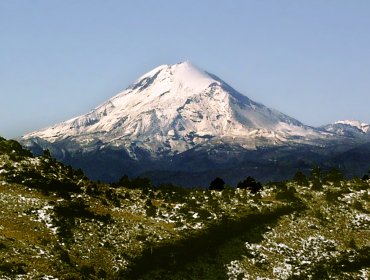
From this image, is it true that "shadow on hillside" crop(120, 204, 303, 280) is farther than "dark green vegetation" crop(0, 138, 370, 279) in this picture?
Yes

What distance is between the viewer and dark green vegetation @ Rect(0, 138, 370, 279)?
159 feet

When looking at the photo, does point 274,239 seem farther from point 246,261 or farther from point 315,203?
point 315,203

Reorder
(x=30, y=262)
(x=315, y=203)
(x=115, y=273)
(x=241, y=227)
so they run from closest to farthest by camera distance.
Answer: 1. (x=30, y=262)
2. (x=115, y=273)
3. (x=241, y=227)
4. (x=315, y=203)

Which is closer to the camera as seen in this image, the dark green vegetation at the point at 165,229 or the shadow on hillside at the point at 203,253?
the dark green vegetation at the point at 165,229

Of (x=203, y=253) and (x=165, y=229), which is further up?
(x=165, y=229)

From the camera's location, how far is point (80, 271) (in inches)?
1800

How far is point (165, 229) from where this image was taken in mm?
59688

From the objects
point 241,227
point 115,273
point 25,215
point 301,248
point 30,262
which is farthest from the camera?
point 241,227

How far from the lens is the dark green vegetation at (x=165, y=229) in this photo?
1912 inches

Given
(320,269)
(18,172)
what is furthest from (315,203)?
(18,172)

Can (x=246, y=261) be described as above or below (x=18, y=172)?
below

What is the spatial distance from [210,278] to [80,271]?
1224 cm

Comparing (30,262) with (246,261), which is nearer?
(30,262)

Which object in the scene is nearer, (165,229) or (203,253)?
(203,253)
